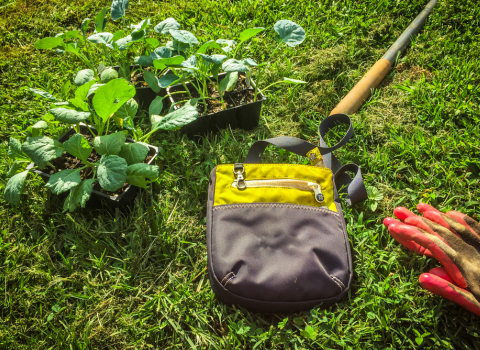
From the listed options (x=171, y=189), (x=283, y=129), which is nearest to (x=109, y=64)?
(x=171, y=189)

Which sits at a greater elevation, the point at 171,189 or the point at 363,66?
the point at 363,66

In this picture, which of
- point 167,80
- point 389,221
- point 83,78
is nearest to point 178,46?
point 167,80

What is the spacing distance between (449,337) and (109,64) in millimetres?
2605

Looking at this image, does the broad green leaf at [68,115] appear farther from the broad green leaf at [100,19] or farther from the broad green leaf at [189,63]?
the broad green leaf at [100,19]

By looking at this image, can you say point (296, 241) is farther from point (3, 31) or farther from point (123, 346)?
point (3, 31)

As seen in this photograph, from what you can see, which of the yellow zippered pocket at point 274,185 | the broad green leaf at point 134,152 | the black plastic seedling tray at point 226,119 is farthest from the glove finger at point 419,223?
the broad green leaf at point 134,152

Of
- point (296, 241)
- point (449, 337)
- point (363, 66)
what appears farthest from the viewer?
point (363, 66)

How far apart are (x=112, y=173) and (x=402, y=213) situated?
4.73 feet

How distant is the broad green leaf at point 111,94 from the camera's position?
4.70 feet

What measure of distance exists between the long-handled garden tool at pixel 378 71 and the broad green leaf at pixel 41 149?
167cm

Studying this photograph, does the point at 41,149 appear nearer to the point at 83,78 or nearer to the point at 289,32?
the point at 83,78

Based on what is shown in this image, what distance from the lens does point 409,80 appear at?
7.55 feet

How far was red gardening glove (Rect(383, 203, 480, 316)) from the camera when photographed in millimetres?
1318

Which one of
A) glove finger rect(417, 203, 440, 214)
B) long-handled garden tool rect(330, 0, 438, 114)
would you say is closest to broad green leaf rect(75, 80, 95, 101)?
long-handled garden tool rect(330, 0, 438, 114)
